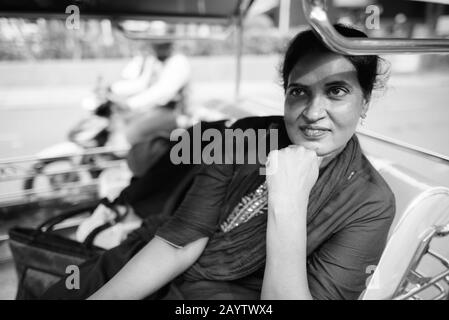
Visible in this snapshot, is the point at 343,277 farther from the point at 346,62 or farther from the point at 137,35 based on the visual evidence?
the point at 137,35

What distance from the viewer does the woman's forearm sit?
3.19 ft

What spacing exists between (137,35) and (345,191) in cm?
237

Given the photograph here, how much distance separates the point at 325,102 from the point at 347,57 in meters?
0.15

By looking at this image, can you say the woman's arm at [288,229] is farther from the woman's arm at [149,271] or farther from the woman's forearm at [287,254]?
the woman's arm at [149,271]

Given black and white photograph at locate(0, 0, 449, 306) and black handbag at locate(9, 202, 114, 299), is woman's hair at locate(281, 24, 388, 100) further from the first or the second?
black handbag at locate(9, 202, 114, 299)

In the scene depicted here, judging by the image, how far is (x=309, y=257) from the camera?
45.6 inches

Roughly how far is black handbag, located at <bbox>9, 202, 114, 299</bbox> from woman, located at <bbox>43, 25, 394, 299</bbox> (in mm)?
409

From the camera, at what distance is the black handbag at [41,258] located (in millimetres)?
1573

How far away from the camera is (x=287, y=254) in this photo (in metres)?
0.98

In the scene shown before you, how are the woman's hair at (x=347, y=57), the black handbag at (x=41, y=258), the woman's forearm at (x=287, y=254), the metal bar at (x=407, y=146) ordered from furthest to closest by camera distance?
the black handbag at (x=41, y=258)
the metal bar at (x=407, y=146)
the woman's hair at (x=347, y=57)
the woman's forearm at (x=287, y=254)

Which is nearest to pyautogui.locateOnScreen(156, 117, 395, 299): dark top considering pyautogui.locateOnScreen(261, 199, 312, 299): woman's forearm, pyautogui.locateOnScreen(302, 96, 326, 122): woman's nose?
pyautogui.locateOnScreen(261, 199, 312, 299): woman's forearm

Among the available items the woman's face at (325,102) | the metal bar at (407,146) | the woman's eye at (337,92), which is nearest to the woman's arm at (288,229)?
the woman's face at (325,102)

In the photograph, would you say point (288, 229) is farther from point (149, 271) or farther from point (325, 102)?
point (149, 271)

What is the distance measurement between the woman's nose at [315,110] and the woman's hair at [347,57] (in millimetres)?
147
